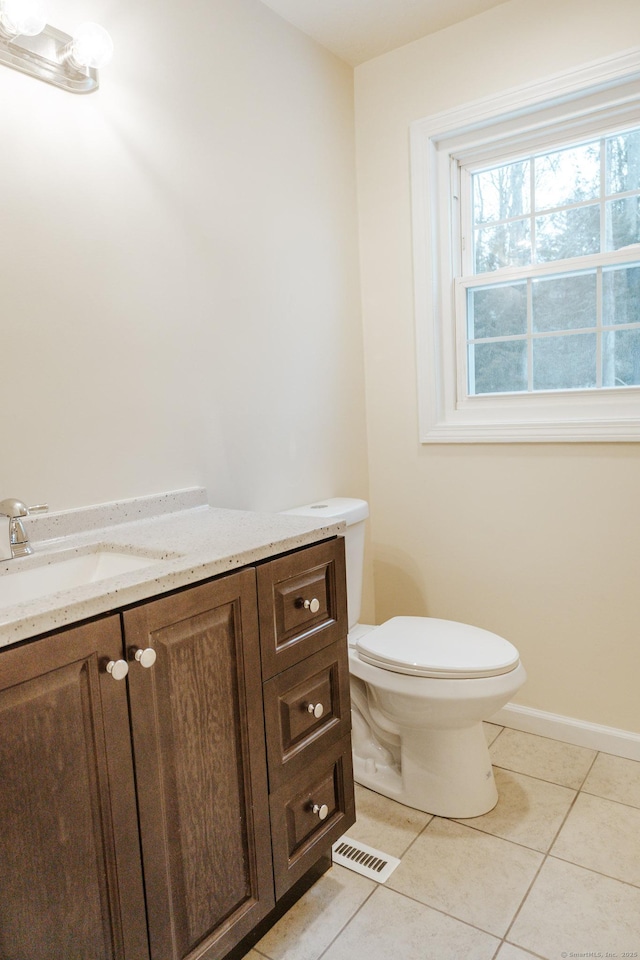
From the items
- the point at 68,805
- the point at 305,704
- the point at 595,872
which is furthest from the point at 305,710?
the point at 595,872

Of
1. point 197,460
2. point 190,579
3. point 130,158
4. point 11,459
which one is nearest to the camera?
point 190,579

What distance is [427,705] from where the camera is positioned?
1725 millimetres

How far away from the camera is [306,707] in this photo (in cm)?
140

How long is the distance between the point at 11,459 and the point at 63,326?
32 centimetres

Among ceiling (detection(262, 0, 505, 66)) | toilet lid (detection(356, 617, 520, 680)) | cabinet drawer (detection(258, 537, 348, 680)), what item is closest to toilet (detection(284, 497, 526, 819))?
toilet lid (detection(356, 617, 520, 680))

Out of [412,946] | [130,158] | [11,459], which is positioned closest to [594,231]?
[130,158]

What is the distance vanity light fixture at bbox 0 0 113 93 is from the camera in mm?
1254

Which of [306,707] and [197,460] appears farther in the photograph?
[197,460]

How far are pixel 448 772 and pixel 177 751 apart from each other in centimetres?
97

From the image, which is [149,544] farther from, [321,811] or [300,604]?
[321,811]

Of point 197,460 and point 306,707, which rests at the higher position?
point 197,460

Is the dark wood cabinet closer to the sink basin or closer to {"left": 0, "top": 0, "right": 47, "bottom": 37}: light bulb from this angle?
the sink basin

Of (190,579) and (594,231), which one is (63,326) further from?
(594,231)

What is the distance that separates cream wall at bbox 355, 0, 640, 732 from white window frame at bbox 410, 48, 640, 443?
46 mm
